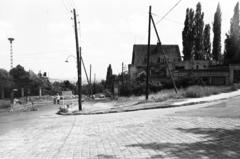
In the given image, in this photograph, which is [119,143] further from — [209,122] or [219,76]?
[219,76]

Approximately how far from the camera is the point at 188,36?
196 feet

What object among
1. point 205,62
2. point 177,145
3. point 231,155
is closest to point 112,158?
point 177,145

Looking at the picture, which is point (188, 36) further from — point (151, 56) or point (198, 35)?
point (151, 56)

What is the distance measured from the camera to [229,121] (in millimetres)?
11984

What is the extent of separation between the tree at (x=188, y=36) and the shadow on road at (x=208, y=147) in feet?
169

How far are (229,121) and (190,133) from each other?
268 cm

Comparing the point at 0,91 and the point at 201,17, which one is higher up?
the point at 201,17

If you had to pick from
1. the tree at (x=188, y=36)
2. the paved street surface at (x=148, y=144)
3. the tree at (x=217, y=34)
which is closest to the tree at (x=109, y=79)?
the tree at (x=188, y=36)

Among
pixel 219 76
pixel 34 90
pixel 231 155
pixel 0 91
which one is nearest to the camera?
pixel 231 155

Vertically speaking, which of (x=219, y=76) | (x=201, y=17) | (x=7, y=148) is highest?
(x=201, y=17)

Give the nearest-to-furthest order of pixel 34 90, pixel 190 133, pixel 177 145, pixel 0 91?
pixel 177 145 < pixel 190 133 < pixel 0 91 < pixel 34 90

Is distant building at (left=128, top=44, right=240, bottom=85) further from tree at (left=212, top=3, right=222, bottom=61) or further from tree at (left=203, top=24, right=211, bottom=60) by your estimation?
tree at (left=203, top=24, right=211, bottom=60)

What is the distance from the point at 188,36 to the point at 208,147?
2119 inches

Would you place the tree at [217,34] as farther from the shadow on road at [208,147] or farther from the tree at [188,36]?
the shadow on road at [208,147]
